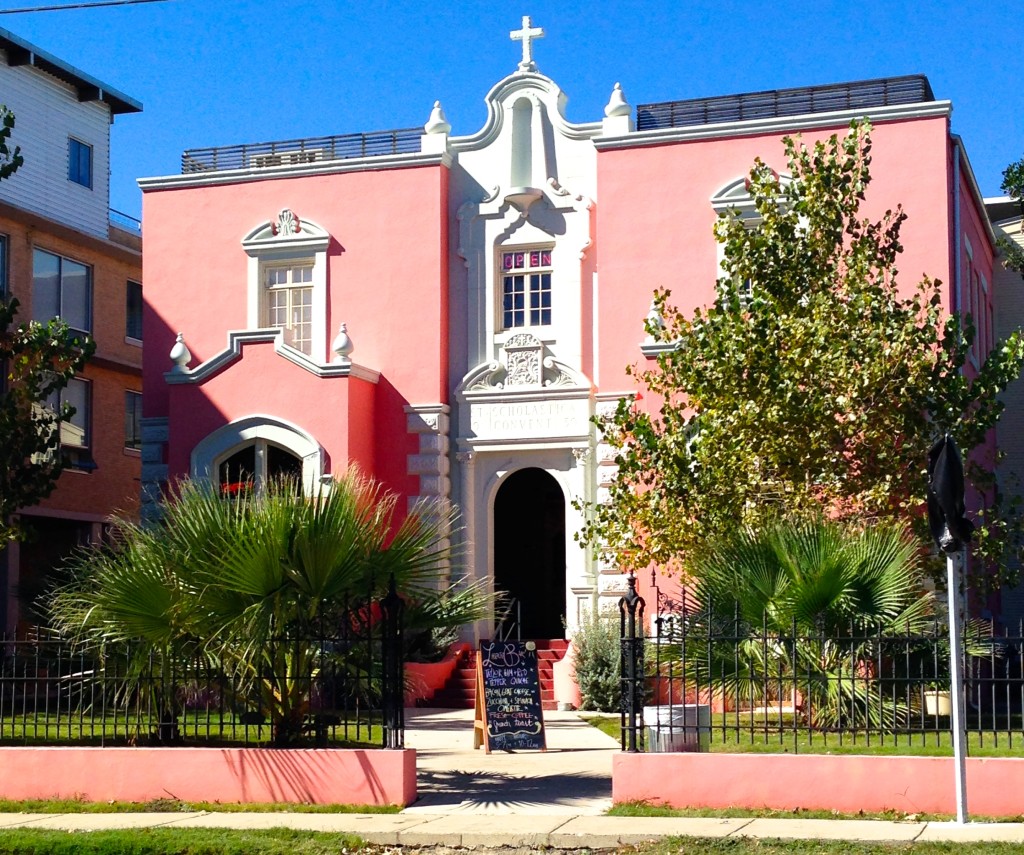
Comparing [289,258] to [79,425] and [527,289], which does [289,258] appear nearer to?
→ [527,289]

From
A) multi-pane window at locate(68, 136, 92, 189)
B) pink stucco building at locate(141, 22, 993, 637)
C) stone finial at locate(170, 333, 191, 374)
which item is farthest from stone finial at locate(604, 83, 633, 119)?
multi-pane window at locate(68, 136, 92, 189)

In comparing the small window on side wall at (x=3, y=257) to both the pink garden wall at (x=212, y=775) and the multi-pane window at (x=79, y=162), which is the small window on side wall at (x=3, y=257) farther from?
the pink garden wall at (x=212, y=775)

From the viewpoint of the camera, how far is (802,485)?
17891 mm

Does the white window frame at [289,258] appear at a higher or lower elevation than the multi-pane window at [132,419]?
higher

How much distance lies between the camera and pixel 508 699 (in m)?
16.8

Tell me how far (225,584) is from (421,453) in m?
10.3

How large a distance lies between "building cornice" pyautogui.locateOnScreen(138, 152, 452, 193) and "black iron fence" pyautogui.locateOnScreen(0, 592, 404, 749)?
36.9 feet

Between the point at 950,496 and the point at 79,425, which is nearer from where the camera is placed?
the point at 950,496

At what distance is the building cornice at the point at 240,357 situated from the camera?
2295 centimetres

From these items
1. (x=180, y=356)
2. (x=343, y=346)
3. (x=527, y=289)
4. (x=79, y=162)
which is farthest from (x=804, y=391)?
(x=79, y=162)

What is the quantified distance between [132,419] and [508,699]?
738 inches

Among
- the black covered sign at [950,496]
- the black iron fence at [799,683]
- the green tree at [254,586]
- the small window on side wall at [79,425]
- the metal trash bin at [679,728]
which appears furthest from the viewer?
the small window on side wall at [79,425]

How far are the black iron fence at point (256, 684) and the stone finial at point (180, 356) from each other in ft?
32.2

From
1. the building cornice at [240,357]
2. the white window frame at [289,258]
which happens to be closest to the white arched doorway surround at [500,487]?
the building cornice at [240,357]
